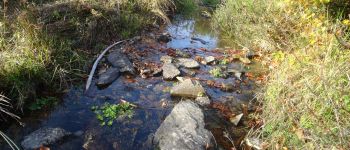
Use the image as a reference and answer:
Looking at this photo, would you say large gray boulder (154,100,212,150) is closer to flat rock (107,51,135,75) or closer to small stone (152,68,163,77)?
small stone (152,68,163,77)

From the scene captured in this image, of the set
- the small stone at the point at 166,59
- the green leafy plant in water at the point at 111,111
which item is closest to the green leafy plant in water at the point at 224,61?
the small stone at the point at 166,59

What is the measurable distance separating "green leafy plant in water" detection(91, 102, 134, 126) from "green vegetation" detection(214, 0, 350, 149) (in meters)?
1.89

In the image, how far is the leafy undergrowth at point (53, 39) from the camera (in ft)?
13.9

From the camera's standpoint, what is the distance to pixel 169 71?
18.9ft

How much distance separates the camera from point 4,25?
15.4ft

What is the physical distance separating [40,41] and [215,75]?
332 centimetres

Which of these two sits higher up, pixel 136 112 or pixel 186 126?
pixel 186 126

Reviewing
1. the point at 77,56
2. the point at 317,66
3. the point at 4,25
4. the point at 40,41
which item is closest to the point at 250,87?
the point at 317,66

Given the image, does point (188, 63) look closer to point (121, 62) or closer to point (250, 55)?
point (121, 62)

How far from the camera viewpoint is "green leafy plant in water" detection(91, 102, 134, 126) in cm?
420

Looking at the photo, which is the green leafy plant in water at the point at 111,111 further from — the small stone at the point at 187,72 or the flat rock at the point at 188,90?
the small stone at the point at 187,72

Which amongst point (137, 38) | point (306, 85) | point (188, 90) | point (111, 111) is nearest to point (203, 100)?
point (188, 90)

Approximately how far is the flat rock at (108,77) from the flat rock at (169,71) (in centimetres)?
92

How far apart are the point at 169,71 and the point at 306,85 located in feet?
10.7
